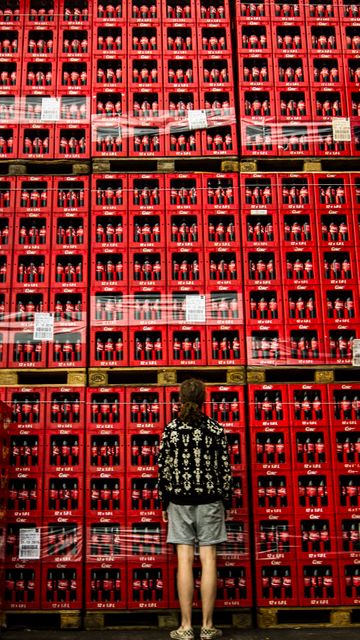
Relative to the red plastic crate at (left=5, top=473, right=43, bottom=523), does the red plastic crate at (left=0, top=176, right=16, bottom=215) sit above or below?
above

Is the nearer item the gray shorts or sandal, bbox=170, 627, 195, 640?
sandal, bbox=170, 627, 195, 640

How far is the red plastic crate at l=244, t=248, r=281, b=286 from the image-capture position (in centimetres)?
825

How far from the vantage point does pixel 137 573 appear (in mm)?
7469

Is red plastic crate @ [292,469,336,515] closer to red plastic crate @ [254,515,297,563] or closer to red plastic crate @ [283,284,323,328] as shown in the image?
red plastic crate @ [254,515,297,563]

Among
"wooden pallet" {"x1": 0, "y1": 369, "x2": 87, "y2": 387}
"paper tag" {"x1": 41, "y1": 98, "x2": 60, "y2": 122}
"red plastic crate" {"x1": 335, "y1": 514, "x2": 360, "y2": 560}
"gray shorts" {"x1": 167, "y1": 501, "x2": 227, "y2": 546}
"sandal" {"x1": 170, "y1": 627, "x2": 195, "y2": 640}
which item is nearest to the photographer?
"sandal" {"x1": 170, "y1": 627, "x2": 195, "y2": 640}

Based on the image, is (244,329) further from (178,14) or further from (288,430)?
(178,14)

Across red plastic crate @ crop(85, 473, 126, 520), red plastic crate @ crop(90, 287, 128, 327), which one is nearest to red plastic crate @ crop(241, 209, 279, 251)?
red plastic crate @ crop(90, 287, 128, 327)

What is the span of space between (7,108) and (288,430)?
4.90 meters

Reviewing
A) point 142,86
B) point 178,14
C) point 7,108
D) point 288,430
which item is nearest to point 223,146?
point 142,86

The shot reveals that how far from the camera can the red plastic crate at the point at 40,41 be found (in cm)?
901

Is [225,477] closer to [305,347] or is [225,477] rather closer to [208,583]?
[208,583]

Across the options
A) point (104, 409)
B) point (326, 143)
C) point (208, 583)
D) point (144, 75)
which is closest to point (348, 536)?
point (208, 583)

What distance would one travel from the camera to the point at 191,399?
22.4ft

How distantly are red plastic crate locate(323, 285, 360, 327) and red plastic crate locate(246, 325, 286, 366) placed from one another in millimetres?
558
